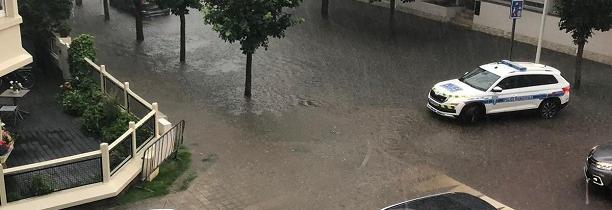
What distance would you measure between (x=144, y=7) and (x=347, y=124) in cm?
1697

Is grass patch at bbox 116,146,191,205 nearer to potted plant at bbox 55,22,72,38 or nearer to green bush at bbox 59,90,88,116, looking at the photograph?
green bush at bbox 59,90,88,116

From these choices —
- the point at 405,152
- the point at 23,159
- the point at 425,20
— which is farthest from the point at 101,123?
the point at 425,20

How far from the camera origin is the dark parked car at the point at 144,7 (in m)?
30.4

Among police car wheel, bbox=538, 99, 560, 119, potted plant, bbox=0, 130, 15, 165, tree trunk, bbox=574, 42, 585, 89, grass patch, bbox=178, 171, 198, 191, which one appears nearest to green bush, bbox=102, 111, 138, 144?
potted plant, bbox=0, 130, 15, 165

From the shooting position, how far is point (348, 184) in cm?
Result: 1342

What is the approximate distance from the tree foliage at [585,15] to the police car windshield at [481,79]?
385 centimetres

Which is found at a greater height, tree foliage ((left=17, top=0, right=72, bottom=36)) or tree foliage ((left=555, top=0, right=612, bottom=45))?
tree foliage ((left=555, top=0, right=612, bottom=45))

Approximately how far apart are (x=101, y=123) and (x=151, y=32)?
1277 centimetres

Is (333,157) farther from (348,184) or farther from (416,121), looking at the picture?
(416,121)

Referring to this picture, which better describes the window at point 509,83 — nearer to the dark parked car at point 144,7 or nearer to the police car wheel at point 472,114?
the police car wheel at point 472,114

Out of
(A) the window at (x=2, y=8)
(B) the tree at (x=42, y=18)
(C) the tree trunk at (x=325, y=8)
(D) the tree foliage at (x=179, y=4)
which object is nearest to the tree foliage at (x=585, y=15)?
(D) the tree foliage at (x=179, y=4)

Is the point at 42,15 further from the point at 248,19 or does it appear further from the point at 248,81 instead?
the point at 248,19

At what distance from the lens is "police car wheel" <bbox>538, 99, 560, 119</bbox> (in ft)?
57.6

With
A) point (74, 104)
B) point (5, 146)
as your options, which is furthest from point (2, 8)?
point (74, 104)
